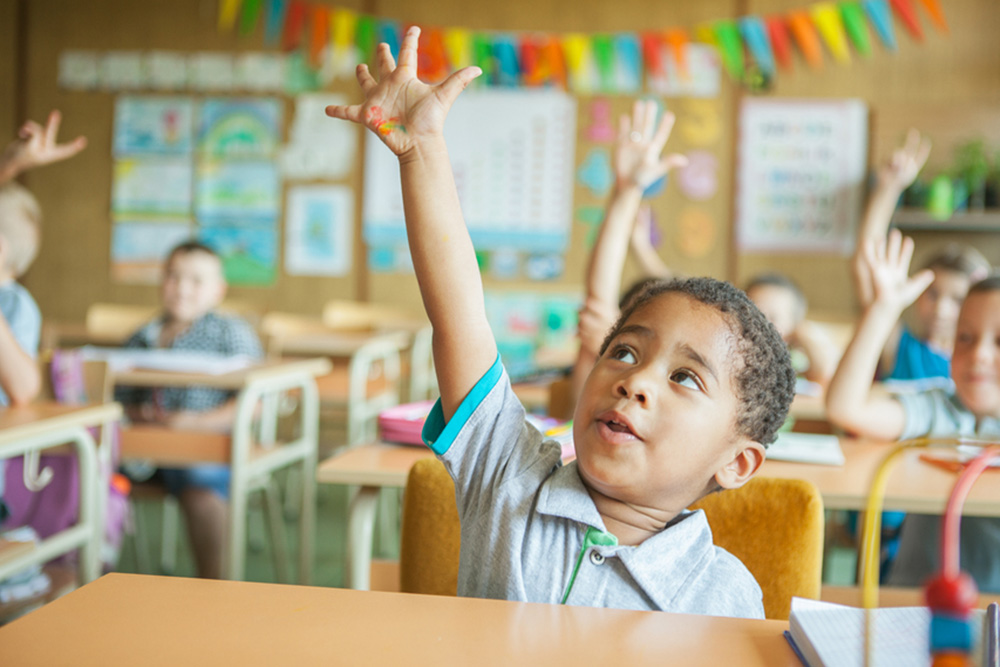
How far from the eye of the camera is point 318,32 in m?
4.89

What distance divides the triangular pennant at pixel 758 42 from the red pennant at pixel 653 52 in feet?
1.44

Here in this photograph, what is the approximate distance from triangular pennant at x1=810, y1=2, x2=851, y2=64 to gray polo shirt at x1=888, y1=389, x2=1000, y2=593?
3.35m

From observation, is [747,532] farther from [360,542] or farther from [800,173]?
[800,173]

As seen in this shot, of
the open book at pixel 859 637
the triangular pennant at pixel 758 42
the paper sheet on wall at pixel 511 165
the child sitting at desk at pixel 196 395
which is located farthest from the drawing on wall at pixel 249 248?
the open book at pixel 859 637

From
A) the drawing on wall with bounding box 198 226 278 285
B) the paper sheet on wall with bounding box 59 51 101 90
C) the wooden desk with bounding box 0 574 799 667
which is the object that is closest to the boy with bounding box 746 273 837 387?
the wooden desk with bounding box 0 574 799 667

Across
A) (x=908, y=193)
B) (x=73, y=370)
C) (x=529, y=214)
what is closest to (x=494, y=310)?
(x=529, y=214)

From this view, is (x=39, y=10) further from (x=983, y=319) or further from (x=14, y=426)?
(x=983, y=319)

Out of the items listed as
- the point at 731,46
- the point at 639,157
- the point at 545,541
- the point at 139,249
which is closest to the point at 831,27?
the point at 731,46

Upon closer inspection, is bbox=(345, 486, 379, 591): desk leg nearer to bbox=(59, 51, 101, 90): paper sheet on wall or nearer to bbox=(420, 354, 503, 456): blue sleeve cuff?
bbox=(420, 354, 503, 456): blue sleeve cuff

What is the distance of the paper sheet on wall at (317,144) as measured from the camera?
4.93 meters

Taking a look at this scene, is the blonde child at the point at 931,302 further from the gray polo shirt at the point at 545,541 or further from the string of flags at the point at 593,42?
the string of flags at the point at 593,42

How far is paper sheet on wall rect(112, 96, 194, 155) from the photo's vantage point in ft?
16.5

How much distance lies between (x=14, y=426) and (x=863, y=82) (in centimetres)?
438

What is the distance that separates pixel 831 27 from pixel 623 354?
14.1 ft
